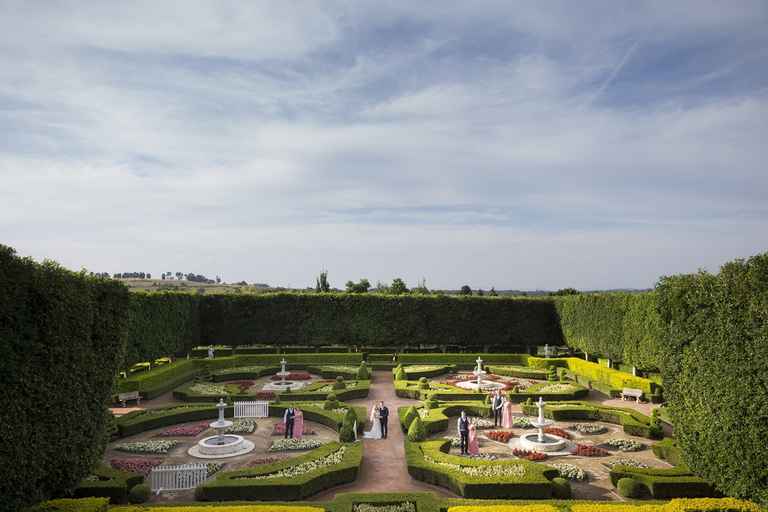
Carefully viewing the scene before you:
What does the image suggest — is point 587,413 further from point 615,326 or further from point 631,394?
point 615,326

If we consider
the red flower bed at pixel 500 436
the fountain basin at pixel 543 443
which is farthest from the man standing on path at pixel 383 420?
the fountain basin at pixel 543 443

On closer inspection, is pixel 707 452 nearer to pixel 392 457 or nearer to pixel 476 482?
pixel 476 482

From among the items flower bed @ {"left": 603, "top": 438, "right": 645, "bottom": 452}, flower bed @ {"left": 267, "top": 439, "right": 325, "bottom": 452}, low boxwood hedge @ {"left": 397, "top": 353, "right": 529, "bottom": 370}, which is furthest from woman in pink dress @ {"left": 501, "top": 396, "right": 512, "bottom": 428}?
low boxwood hedge @ {"left": 397, "top": 353, "right": 529, "bottom": 370}

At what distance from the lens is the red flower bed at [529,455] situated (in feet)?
60.2

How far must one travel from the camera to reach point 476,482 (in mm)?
14742

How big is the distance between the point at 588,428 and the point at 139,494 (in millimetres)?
17223

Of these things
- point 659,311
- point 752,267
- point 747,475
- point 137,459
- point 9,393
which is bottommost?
point 137,459

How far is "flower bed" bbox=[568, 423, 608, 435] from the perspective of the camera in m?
22.0

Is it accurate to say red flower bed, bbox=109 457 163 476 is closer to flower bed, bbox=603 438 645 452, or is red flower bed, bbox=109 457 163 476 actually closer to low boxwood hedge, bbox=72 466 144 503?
low boxwood hedge, bbox=72 466 144 503

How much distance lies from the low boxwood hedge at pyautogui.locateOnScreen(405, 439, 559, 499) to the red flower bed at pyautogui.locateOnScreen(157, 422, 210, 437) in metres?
9.43

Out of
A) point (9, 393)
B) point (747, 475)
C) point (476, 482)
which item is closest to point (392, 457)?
point (476, 482)

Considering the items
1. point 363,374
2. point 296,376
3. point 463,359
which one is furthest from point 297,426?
point 463,359

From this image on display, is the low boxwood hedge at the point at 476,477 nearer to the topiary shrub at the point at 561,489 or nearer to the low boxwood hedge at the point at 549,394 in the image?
the topiary shrub at the point at 561,489

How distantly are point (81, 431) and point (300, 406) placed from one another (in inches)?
481
